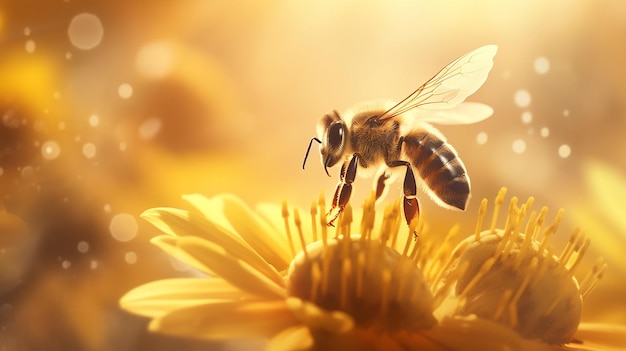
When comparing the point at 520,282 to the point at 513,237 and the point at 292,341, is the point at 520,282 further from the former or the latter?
the point at 292,341

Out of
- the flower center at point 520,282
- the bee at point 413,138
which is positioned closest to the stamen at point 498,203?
the flower center at point 520,282

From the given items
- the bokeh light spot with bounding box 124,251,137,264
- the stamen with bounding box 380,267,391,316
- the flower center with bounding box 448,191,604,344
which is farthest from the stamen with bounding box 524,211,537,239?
the bokeh light spot with bounding box 124,251,137,264

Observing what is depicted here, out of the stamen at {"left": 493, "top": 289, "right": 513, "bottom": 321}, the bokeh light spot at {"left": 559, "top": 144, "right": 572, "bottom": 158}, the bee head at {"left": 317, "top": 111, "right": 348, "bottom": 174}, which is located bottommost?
the stamen at {"left": 493, "top": 289, "right": 513, "bottom": 321}

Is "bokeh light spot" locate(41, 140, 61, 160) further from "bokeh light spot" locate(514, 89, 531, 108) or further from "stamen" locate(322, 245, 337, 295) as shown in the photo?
"bokeh light spot" locate(514, 89, 531, 108)

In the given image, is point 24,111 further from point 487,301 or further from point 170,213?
point 487,301

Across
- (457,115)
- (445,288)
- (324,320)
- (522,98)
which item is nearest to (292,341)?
(324,320)

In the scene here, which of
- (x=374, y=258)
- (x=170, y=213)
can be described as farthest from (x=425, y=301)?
(x=170, y=213)

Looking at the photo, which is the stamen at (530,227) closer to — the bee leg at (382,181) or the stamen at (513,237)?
the stamen at (513,237)
